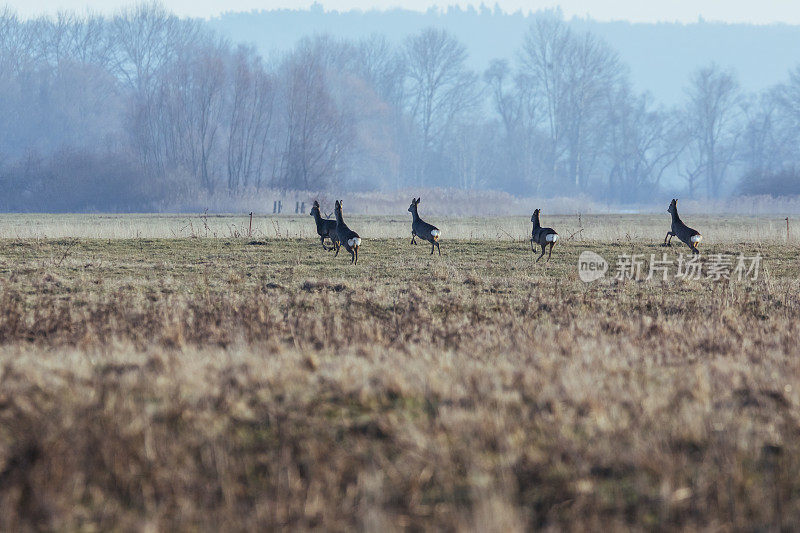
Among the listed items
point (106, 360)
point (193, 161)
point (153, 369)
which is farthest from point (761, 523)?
point (193, 161)

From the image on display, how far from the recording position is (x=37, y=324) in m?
10.1

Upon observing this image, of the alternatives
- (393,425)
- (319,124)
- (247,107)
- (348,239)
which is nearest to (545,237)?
(348,239)

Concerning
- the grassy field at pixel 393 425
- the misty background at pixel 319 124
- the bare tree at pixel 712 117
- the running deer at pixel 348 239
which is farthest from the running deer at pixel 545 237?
the bare tree at pixel 712 117

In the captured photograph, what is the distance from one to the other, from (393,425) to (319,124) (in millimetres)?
67874

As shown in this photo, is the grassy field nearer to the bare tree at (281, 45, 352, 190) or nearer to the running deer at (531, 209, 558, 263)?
the running deer at (531, 209, 558, 263)

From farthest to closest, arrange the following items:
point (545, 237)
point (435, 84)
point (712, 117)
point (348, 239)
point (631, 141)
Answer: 1. point (631, 141)
2. point (435, 84)
3. point (712, 117)
4. point (545, 237)
5. point (348, 239)

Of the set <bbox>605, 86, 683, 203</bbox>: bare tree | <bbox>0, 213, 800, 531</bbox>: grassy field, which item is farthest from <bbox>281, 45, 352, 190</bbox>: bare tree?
<bbox>0, 213, 800, 531</bbox>: grassy field

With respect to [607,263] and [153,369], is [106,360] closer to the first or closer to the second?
[153,369]

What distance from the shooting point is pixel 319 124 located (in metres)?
71.5

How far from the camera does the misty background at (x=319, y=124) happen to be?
6712 centimetres

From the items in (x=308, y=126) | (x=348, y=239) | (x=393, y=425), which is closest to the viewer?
(x=393, y=425)

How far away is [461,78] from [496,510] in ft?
368

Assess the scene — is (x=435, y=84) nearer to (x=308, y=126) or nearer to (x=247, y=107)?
(x=247, y=107)

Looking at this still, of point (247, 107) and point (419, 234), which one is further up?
point (247, 107)
